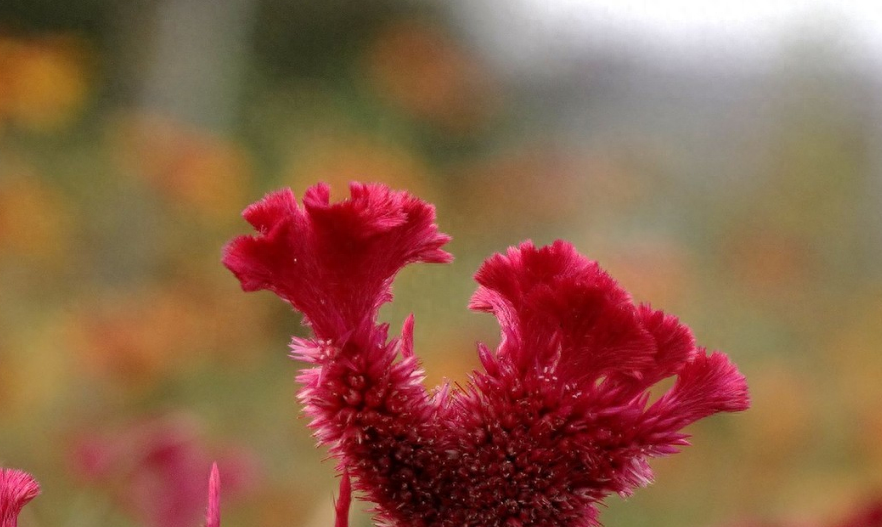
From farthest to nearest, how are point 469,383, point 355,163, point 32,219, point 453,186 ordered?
point 453,186 → point 355,163 → point 32,219 → point 469,383

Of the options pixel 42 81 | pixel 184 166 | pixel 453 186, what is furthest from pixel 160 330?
pixel 453 186

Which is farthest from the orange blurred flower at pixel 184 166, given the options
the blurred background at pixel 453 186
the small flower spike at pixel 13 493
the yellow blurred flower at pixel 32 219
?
the small flower spike at pixel 13 493

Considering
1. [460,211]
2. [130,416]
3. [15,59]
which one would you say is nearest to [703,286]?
[460,211]

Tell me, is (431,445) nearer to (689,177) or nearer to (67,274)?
(67,274)

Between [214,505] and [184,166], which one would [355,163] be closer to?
[184,166]

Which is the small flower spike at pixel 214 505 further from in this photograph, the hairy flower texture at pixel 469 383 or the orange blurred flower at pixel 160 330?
the orange blurred flower at pixel 160 330

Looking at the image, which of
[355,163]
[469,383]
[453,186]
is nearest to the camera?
[469,383]
